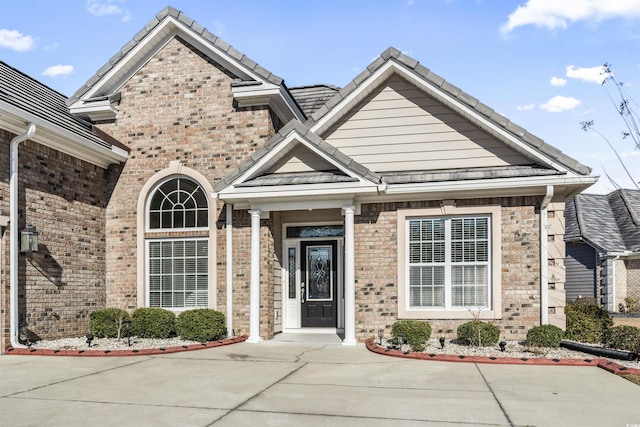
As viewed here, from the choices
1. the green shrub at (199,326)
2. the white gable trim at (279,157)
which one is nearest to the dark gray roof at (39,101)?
the white gable trim at (279,157)

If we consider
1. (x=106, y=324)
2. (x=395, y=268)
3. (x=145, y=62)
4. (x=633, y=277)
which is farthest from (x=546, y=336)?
(x=633, y=277)

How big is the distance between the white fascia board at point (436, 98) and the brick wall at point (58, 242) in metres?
5.51

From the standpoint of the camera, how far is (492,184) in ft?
37.2

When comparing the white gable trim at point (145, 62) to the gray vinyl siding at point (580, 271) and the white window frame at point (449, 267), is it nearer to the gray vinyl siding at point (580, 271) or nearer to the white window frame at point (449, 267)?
the white window frame at point (449, 267)

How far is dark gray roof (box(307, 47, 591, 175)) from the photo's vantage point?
11.2 metres

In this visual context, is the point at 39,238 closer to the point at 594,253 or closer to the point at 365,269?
the point at 365,269

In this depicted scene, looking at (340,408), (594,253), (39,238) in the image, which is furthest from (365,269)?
(594,253)

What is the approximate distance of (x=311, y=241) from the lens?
45.0 feet

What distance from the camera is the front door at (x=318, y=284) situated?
13609 mm

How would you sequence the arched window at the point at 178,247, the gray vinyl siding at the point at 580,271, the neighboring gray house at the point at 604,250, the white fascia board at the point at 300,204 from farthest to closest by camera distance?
the gray vinyl siding at the point at 580,271 → the neighboring gray house at the point at 604,250 → the arched window at the point at 178,247 → the white fascia board at the point at 300,204

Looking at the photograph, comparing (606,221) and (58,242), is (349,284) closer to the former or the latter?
(58,242)

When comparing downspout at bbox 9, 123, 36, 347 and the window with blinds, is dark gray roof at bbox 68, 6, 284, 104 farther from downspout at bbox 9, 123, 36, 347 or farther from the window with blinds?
the window with blinds

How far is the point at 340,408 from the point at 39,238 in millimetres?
8076

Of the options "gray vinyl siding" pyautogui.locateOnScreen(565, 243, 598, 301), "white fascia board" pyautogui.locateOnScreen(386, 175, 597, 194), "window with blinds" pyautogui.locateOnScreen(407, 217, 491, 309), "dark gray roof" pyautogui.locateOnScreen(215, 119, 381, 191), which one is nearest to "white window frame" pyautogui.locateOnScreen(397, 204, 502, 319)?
"window with blinds" pyautogui.locateOnScreen(407, 217, 491, 309)
